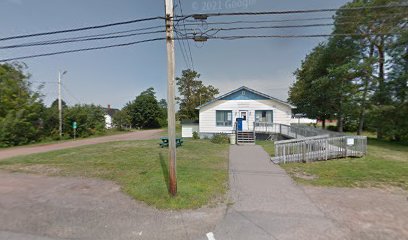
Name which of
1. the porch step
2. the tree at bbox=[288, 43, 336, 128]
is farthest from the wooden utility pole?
the tree at bbox=[288, 43, 336, 128]

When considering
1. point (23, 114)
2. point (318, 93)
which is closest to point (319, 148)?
point (318, 93)

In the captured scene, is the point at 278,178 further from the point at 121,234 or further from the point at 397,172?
the point at 121,234

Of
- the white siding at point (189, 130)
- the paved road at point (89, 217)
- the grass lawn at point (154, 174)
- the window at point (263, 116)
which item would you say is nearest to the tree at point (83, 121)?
the white siding at point (189, 130)

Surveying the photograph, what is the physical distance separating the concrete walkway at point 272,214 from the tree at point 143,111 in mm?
46896

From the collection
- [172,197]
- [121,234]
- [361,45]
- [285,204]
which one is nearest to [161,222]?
[121,234]

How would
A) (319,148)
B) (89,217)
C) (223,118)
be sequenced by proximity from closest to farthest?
(89,217)
(319,148)
(223,118)

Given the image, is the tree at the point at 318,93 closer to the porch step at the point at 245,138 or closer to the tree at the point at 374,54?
the tree at the point at 374,54

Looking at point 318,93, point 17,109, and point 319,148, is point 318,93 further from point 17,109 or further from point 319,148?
point 17,109

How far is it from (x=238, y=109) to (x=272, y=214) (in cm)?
1672

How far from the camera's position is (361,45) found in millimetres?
21391

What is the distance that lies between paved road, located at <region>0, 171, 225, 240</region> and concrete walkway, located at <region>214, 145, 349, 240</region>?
0.47m

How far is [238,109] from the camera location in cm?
2088

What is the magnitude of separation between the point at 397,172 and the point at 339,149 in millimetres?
2593

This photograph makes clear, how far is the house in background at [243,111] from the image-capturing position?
20.5 metres
